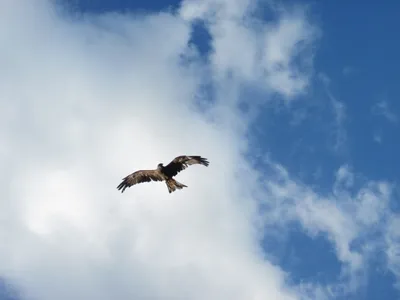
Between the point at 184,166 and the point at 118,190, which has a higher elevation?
the point at 184,166

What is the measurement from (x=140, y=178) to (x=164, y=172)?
193 cm

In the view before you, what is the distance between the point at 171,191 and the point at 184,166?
8.23 ft

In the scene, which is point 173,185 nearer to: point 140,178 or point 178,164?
point 178,164

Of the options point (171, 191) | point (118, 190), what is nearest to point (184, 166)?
point (171, 191)

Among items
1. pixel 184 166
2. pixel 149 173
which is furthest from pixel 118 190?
pixel 184 166

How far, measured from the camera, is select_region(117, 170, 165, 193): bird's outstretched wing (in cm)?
2817

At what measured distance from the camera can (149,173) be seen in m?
28.8

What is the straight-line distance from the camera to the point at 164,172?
1117 inches

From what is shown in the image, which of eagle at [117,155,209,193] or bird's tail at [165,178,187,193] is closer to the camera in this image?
bird's tail at [165,178,187,193]

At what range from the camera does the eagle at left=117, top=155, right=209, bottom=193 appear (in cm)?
2806

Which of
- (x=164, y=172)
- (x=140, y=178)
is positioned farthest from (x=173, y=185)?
(x=140, y=178)

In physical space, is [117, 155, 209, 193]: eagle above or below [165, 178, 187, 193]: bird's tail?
above

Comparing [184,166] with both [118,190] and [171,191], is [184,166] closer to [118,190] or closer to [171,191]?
[171,191]

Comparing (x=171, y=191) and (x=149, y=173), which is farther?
(x=149, y=173)
